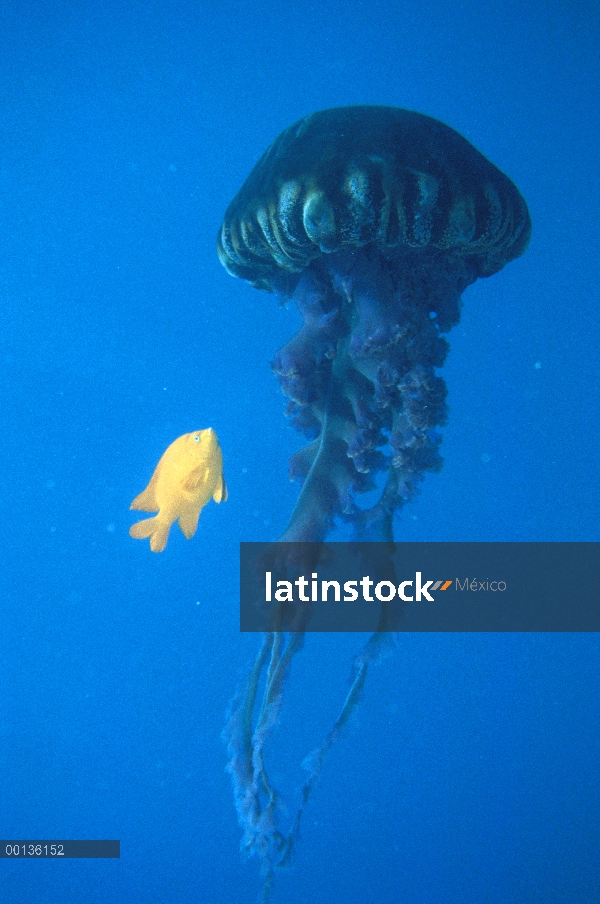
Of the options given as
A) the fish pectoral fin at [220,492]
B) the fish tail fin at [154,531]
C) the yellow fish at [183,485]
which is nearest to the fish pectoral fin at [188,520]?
the yellow fish at [183,485]

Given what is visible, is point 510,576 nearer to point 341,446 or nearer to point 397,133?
point 341,446

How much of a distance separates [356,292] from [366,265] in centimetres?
16

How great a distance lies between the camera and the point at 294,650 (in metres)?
3.34

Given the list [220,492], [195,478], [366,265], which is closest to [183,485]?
[195,478]

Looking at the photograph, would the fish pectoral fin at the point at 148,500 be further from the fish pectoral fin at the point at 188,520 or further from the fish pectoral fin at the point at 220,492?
the fish pectoral fin at the point at 220,492

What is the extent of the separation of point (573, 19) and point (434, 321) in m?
5.15

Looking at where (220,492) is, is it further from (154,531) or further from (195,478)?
(154,531)

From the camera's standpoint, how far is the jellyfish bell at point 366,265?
2.84 meters

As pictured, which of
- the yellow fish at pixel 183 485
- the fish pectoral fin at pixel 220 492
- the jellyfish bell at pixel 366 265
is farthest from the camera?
the fish pectoral fin at pixel 220 492

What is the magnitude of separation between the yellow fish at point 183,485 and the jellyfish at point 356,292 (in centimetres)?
53

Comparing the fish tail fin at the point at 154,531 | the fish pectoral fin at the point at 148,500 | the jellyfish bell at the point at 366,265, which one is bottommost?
the fish tail fin at the point at 154,531

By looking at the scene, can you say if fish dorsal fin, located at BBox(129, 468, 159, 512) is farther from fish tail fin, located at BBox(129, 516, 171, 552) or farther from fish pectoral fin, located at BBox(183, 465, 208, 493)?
fish pectoral fin, located at BBox(183, 465, 208, 493)

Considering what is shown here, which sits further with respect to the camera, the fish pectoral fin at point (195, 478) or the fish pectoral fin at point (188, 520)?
the fish pectoral fin at point (188, 520)

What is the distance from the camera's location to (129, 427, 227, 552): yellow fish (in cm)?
351
